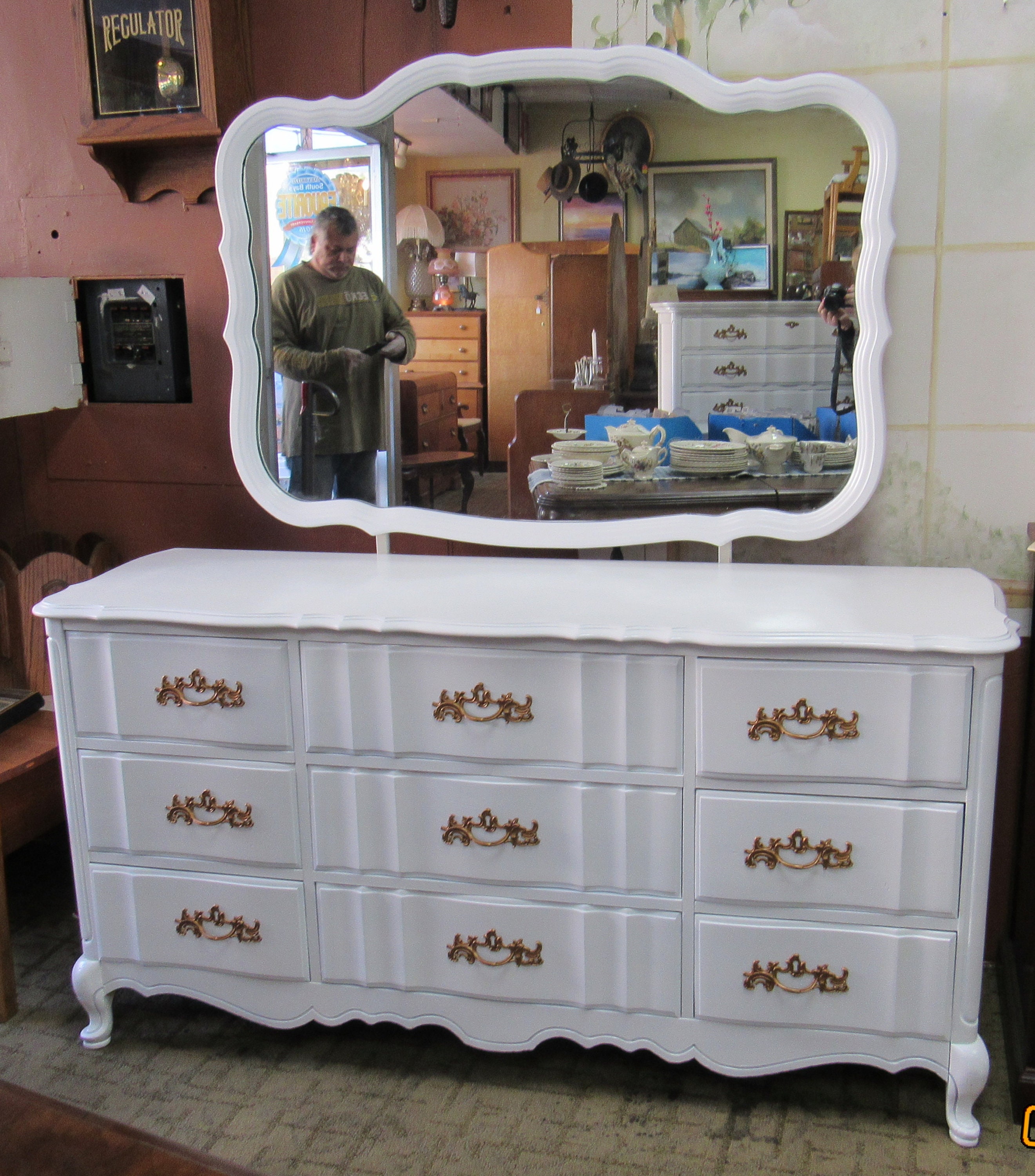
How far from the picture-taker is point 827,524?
1975mm

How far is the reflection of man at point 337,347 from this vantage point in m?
2.05

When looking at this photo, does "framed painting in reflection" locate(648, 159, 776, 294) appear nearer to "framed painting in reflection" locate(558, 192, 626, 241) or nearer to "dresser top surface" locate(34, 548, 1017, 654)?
"framed painting in reflection" locate(558, 192, 626, 241)

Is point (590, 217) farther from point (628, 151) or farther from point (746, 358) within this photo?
point (746, 358)

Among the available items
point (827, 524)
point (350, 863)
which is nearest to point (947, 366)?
point (827, 524)

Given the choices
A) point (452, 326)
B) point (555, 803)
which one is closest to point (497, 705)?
point (555, 803)

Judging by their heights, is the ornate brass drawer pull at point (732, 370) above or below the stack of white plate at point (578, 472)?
above

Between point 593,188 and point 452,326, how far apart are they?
1.16 ft

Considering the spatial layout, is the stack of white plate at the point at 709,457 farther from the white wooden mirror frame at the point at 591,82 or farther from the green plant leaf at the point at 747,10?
the green plant leaf at the point at 747,10

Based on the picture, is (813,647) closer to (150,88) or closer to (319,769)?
(319,769)

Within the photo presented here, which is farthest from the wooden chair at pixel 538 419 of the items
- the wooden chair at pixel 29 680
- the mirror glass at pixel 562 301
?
the wooden chair at pixel 29 680

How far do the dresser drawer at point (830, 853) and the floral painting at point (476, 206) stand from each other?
3.54 ft

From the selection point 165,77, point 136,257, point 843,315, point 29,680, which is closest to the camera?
point 843,315

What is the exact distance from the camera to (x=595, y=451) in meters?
2.04

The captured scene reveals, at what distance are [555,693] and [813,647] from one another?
0.39m
